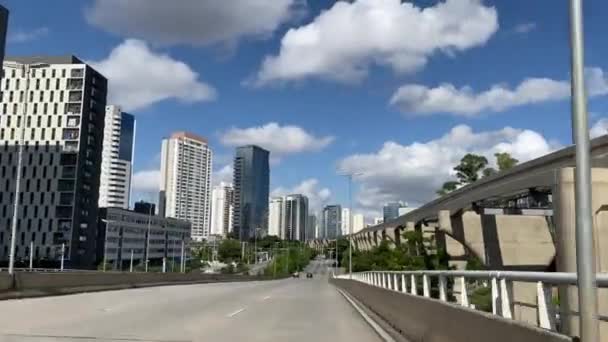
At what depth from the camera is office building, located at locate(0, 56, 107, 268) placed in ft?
407

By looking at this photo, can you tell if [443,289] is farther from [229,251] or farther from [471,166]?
[229,251]

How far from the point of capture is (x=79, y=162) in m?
128

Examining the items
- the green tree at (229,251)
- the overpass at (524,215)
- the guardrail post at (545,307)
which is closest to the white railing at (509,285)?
the guardrail post at (545,307)

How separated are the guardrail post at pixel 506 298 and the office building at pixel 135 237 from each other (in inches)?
5033

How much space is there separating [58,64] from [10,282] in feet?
398

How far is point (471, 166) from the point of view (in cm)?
10550

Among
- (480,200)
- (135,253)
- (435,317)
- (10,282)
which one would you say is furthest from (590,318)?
(135,253)

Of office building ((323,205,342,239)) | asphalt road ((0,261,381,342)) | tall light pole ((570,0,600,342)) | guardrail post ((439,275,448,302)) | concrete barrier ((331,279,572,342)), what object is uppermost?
office building ((323,205,342,239))

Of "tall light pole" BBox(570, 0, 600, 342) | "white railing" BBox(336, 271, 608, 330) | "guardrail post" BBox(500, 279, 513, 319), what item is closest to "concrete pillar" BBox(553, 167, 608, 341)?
"white railing" BBox(336, 271, 608, 330)

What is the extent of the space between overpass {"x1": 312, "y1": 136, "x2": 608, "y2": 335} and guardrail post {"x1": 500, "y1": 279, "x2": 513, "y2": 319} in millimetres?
25354

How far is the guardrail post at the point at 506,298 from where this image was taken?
702 centimetres

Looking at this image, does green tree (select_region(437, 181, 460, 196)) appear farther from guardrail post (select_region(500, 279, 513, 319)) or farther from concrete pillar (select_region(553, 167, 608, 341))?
guardrail post (select_region(500, 279, 513, 319))

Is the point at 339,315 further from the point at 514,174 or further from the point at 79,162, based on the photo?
the point at 79,162

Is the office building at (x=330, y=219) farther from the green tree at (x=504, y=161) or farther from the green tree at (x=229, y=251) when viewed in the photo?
the green tree at (x=504, y=161)
